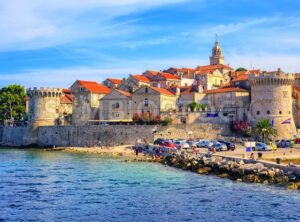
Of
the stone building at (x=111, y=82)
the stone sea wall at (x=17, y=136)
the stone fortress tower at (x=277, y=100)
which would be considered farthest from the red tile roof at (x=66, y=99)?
the stone fortress tower at (x=277, y=100)

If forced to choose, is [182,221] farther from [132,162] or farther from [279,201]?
[132,162]

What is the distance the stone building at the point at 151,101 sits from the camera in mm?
68688

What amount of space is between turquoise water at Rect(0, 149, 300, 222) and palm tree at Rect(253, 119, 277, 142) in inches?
843

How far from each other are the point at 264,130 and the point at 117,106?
77.6 ft

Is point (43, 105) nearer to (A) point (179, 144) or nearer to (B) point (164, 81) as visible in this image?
(B) point (164, 81)

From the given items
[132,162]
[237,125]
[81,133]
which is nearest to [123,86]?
[81,133]

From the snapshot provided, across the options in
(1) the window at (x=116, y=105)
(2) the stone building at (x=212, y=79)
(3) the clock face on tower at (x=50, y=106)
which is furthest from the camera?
(2) the stone building at (x=212, y=79)

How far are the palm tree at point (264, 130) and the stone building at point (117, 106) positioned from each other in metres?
20.2

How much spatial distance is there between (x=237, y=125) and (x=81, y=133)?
2170 centimetres

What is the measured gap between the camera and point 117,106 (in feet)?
236

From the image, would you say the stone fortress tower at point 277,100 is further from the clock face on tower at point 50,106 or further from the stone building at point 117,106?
the clock face on tower at point 50,106

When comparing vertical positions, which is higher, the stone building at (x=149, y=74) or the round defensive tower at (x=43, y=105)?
the stone building at (x=149, y=74)

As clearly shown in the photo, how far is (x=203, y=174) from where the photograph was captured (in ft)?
120

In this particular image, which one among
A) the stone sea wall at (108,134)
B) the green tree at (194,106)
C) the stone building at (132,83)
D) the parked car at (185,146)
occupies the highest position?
the stone building at (132,83)
